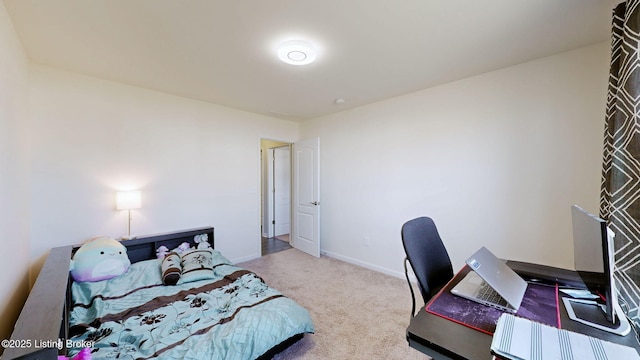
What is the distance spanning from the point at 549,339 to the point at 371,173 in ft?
9.39

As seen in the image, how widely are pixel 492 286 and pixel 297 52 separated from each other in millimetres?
2074

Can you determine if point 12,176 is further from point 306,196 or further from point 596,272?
point 596,272

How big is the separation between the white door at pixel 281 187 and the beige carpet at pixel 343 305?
1.58m

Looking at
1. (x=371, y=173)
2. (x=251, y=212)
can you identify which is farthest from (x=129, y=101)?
(x=371, y=173)

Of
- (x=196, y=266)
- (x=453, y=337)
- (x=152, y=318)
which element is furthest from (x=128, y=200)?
(x=453, y=337)

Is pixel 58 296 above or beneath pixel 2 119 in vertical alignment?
beneath

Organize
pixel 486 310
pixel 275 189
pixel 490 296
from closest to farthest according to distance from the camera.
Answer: pixel 486 310 < pixel 490 296 < pixel 275 189

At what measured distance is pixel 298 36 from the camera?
6.21ft

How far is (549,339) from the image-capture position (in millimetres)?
798

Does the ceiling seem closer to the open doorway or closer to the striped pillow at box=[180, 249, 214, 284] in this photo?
the striped pillow at box=[180, 249, 214, 284]

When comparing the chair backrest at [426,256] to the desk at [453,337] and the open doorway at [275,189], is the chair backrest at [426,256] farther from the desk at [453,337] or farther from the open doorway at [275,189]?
the open doorway at [275,189]

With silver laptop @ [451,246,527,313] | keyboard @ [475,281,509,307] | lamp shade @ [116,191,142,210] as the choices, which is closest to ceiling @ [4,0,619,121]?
lamp shade @ [116,191,142,210]

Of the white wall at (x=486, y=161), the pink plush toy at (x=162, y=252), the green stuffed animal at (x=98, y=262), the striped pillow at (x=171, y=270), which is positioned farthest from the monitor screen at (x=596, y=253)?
the pink plush toy at (x=162, y=252)

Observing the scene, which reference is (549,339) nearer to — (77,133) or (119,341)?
(119,341)
